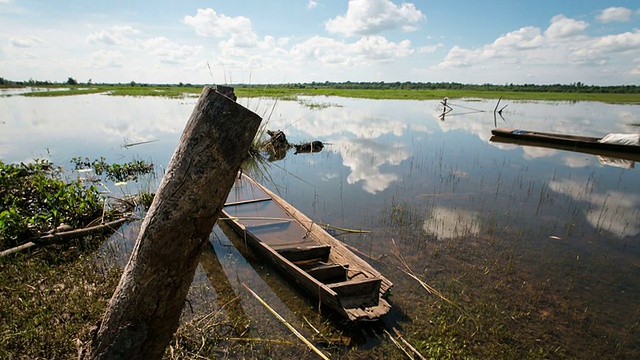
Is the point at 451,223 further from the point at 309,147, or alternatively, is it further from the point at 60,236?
the point at 309,147

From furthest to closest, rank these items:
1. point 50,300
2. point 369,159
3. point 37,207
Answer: point 369,159
point 37,207
point 50,300

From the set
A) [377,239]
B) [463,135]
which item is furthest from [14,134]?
[463,135]

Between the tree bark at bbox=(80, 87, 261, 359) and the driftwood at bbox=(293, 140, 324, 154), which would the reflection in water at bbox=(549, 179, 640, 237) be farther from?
the driftwood at bbox=(293, 140, 324, 154)

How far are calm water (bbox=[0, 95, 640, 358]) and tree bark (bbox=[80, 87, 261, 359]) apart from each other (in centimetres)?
246

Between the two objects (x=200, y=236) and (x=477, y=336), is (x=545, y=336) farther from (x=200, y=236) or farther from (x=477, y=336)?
(x=200, y=236)

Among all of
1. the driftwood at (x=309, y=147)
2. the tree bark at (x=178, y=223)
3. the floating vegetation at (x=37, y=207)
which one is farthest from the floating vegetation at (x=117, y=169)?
the tree bark at (x=178, y=223)

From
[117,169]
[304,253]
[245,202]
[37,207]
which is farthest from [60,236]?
[117,169]

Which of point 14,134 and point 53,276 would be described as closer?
point 53,276

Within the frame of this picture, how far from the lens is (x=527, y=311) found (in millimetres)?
4820

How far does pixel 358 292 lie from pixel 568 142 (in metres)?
18.3

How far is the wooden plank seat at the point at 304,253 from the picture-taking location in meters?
5.57

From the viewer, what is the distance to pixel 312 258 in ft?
18.6

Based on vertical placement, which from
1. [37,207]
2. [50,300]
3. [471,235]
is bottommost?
[471,235]

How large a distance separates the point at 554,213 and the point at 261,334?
8072mm
